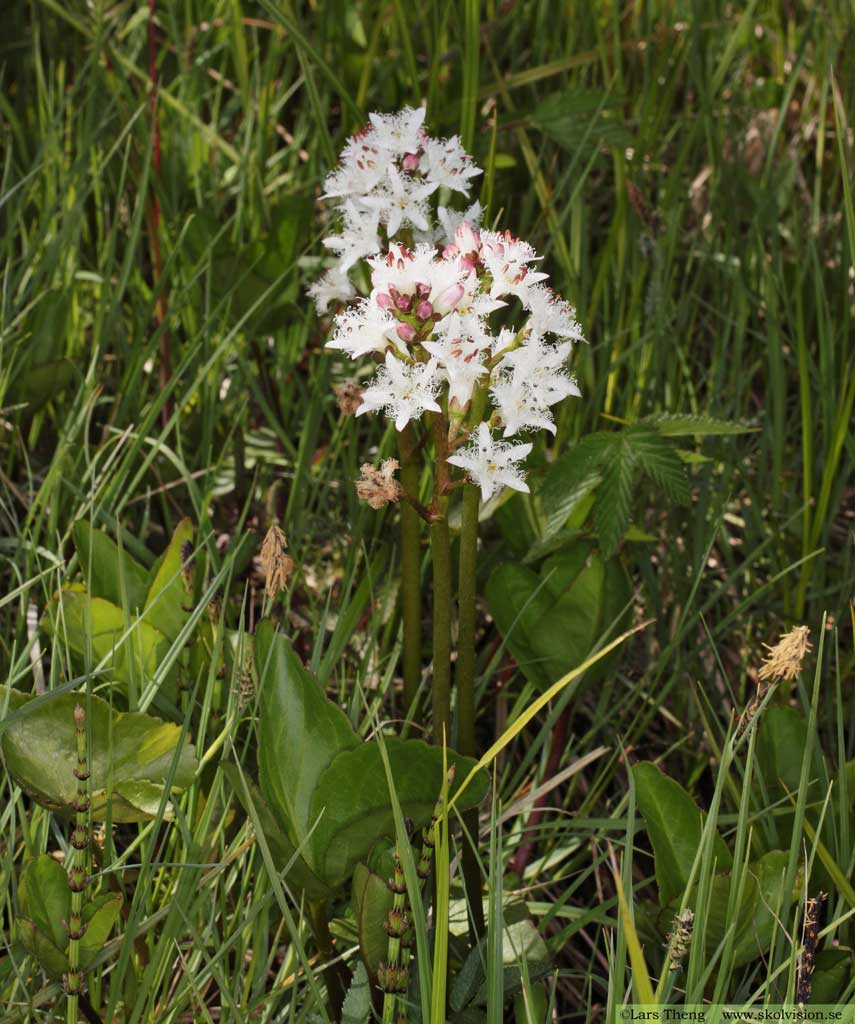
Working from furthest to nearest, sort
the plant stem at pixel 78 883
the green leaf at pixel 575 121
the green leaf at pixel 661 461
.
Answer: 1. the green leaf at pixel 575 121
2. the green leaf at pixel 661 461
3. the plant stem at pixel 78 883

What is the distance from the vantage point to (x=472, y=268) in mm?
1073

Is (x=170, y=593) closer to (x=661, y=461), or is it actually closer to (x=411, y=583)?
(x=411, y=583)

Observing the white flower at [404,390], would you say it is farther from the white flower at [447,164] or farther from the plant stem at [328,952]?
the plant stem at [328,952]

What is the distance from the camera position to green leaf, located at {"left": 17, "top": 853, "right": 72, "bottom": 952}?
1.02 metres

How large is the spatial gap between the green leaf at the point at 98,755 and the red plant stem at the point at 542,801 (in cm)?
45

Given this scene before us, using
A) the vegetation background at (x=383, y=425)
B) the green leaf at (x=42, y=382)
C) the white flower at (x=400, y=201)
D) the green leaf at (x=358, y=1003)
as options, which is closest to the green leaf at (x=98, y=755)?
the vegetation background at (x=383, y=425)

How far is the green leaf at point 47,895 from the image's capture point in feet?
3.35

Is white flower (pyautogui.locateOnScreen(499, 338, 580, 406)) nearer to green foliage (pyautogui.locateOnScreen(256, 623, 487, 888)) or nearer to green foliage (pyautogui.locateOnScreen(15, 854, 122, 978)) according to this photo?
green foliage (pyautogui.locateOnScreen(256, 623, 487, 888))

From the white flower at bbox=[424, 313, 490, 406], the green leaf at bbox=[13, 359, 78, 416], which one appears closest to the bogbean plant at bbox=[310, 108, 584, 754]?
the white flower at bbox=[424, 313, 490, 406]

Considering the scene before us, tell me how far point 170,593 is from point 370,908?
1.58ft

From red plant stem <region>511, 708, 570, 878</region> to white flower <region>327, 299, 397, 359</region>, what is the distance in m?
0.59

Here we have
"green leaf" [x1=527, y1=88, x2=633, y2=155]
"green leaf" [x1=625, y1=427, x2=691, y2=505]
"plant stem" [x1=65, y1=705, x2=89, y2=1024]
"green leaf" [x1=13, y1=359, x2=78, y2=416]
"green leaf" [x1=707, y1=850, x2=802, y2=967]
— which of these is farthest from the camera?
"green leaf" [x1=527, y1=88, x2=633, y2=155]

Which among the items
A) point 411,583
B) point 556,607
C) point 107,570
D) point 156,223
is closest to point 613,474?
point 556,607

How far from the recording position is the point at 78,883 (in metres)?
0.98
